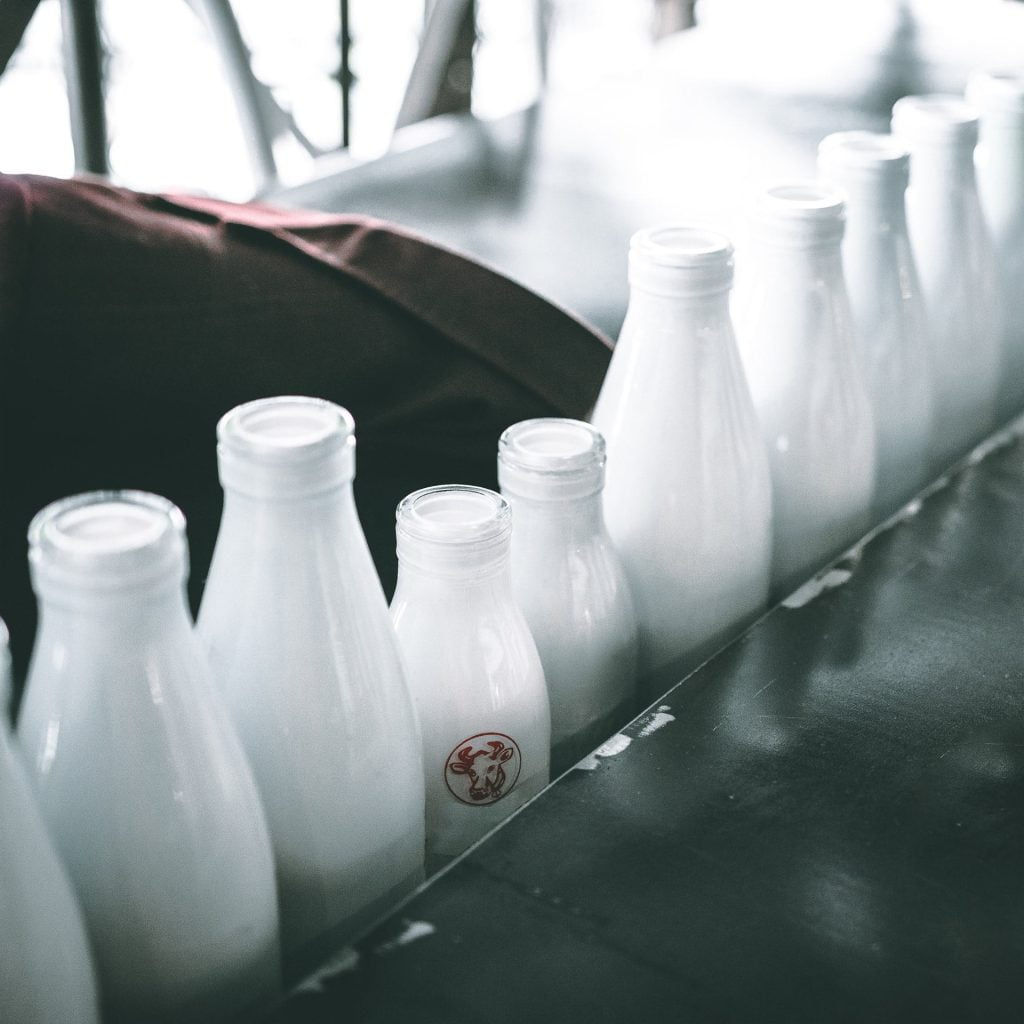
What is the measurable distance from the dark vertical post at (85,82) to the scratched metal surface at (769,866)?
3.25 feet

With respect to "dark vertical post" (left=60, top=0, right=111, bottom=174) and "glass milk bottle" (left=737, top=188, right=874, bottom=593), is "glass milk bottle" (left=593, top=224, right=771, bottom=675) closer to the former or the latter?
"glass milk bottle" (left=737, top=188, right=874, bottom=593)

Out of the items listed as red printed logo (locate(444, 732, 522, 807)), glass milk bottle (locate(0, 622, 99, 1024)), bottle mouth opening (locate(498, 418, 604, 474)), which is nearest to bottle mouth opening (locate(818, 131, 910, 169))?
bottle mouth opening (locate(498, 418, 604, 474))

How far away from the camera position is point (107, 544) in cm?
33

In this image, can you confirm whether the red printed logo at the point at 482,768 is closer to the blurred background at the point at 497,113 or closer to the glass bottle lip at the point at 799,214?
the glass bottle lip at the point at 799,214

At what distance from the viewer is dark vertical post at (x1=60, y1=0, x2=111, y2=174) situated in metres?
1.23

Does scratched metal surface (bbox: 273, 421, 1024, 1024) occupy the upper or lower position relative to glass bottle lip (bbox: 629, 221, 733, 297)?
lower

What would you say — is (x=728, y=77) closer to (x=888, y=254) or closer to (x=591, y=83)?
(x=591, y=83)

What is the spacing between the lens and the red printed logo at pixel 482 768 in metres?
0.46

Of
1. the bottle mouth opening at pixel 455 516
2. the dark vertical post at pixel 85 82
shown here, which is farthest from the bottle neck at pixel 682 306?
the dark vertical post at pixel 85 82

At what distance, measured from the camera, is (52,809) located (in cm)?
36

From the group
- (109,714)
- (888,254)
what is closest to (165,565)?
(109,714)

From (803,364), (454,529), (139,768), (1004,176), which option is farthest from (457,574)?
(1004,176)

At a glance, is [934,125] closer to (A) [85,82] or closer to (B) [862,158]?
(B) [862,158]

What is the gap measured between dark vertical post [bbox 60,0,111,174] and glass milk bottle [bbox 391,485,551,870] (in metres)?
0.97
